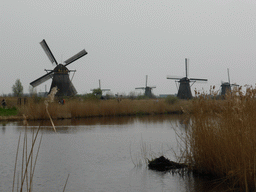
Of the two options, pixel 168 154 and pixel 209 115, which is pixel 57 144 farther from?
pixel 209 115

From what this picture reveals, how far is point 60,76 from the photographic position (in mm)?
29469

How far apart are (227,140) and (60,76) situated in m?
26.2

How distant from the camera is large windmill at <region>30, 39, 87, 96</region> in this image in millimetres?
29438

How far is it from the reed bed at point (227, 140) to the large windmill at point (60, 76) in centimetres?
2467

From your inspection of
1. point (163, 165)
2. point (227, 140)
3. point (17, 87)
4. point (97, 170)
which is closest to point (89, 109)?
point (97, 170)

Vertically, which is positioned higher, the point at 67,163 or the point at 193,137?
the point at 193,137

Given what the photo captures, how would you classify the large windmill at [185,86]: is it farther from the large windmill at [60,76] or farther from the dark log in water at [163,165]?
the dark log in water at [163,165]

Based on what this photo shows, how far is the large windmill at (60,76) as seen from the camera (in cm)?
2944

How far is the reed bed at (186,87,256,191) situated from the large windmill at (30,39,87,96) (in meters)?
24.7

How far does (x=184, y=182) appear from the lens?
17.5 ft

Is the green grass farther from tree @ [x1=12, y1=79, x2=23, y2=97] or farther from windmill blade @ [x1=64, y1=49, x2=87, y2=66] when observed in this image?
tree @ [x1=12, y1=79, x2=23, y2=97]

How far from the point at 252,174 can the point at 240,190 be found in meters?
0.27

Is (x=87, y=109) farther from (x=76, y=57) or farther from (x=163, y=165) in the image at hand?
(x=163, y=165)

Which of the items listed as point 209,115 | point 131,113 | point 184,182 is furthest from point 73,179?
point 131,113
